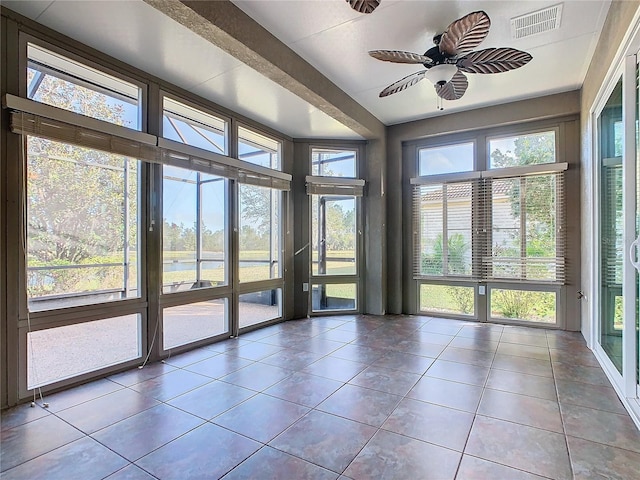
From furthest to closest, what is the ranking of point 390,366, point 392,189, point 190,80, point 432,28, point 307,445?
point 392,189 → point 190,80 → point 390,366 → point 432,28 → point 307,445

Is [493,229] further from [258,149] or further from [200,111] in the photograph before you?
[200,111]

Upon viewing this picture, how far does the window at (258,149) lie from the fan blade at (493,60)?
106 inches

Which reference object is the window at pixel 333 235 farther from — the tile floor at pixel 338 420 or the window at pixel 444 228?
the tile floor at pixel 338 420

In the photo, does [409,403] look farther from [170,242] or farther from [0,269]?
[0,269]

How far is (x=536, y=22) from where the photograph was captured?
2766mm

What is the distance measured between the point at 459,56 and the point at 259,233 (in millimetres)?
3103

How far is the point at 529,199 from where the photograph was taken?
452cm

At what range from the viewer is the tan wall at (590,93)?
7.83ft

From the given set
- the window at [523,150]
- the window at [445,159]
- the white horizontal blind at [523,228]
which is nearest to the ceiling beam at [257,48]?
the window at [445,159]

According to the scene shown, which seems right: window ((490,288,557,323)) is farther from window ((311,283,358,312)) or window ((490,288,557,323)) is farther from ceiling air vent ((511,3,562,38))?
ceiling air vent ((511,3,562,38))

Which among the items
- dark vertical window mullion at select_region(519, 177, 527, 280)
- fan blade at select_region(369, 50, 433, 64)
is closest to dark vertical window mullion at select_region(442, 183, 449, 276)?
dark vertical window mullion at select_region(519, 177, 527, 280)

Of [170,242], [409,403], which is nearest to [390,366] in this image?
[409,403]

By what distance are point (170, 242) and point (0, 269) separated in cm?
138

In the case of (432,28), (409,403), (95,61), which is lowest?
(409,403)
